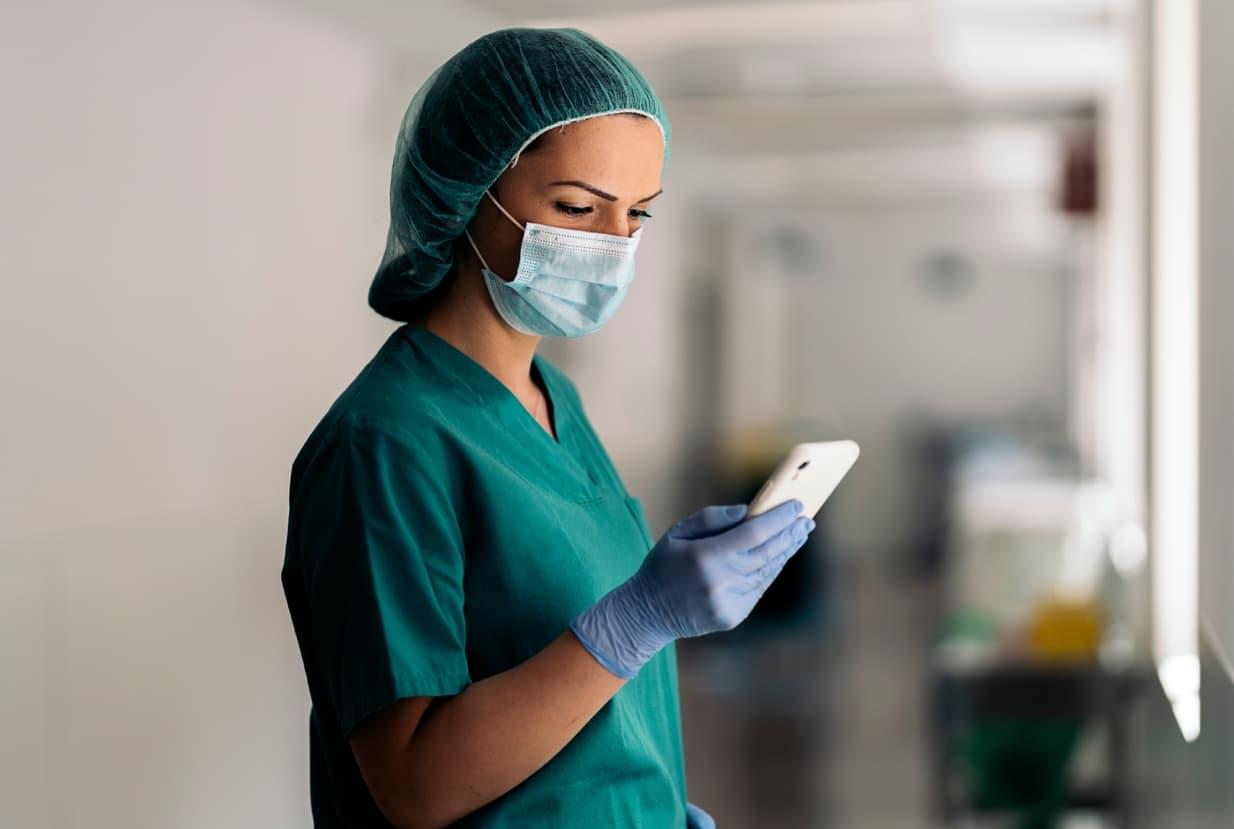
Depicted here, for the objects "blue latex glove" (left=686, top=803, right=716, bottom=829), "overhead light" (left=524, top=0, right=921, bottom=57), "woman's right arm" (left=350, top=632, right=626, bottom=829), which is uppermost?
"overhead light" (left=524, top=0, right=921, bottom=57)

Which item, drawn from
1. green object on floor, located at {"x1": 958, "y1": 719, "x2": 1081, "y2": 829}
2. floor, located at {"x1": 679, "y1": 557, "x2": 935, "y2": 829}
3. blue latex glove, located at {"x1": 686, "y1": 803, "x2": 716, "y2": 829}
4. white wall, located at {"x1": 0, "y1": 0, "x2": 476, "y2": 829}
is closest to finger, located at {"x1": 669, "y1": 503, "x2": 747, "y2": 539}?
blue latex glove, located at {"x1": 686, "y1": 803, "x2": 716, "y2": 829}

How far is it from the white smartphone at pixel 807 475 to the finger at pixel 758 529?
0.02m

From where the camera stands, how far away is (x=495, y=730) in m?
0.90

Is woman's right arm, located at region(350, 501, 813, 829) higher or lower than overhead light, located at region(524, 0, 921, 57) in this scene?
lower

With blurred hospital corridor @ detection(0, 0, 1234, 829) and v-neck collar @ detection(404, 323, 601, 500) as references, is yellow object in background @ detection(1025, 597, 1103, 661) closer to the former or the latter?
blurred hospital corridor @ detection(0, 0, 1234, 829)

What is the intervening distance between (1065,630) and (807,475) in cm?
265

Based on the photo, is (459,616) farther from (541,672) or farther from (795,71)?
(795,71)

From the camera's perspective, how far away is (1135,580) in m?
3.01

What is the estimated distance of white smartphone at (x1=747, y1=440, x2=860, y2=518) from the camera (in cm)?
100

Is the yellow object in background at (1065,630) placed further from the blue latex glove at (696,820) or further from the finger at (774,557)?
the finger at (774,557)

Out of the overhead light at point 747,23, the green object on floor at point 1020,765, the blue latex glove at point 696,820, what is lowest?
the green object on floor at point 1020,765

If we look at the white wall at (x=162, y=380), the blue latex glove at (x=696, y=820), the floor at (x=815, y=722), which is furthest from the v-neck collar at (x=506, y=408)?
the floor at (x=815, y=722)

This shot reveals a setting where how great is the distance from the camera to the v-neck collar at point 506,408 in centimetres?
110

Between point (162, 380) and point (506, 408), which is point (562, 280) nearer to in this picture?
point (506, 408)
